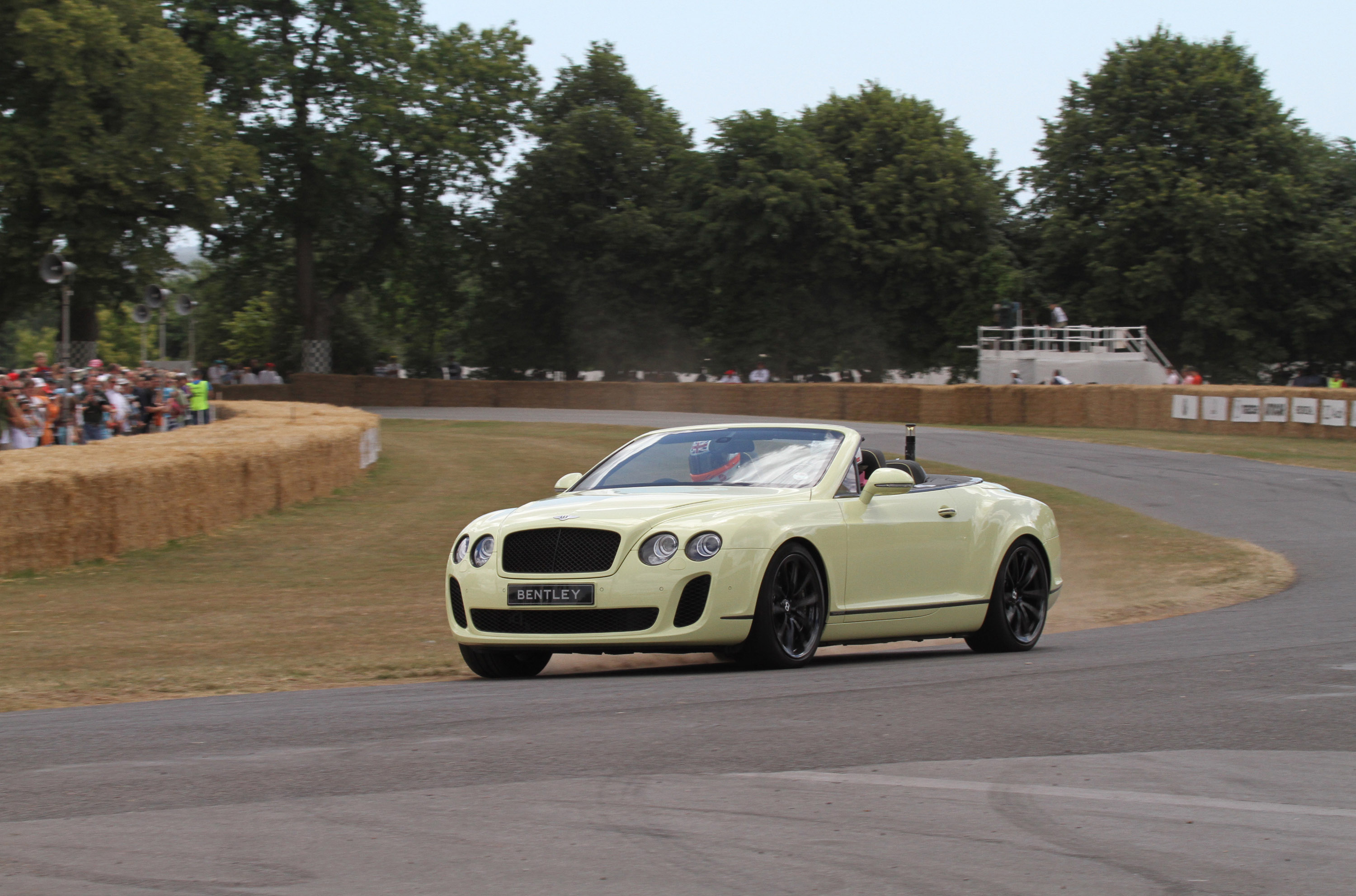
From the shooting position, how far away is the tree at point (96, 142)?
47.5 meters

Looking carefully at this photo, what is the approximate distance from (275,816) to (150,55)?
48.7 metres

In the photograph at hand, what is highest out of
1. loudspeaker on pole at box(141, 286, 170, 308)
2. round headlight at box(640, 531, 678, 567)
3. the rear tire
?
loudspeaker on pole at box(141, 286, 170, 308)

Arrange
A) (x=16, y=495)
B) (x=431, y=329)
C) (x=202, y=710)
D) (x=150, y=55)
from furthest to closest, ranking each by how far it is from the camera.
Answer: (x=431, y=329) → (x=150, y=55) → (x=16, y=495) → (x=202, y=710)

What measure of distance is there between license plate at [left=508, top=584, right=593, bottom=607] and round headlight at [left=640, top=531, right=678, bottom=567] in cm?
31

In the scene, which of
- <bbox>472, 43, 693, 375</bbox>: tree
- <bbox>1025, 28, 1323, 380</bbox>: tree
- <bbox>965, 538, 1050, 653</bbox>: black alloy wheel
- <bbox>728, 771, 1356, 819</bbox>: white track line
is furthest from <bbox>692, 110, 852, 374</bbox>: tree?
<bbox>728, 771, 1356, 819</bbox>: white track line

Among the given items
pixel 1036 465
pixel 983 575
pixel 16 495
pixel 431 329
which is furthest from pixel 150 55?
pixel 983 575

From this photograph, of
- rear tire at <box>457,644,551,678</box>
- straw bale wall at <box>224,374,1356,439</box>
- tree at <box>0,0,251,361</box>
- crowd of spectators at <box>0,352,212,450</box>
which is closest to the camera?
rear tire at <box>457,644,551,678</box>

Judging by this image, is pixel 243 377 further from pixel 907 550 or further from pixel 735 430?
pixel 907 550

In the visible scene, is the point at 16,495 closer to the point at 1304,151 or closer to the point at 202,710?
the point at 202,710

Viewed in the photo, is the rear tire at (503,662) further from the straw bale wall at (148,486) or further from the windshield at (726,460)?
the straw bale wall at (148,486)

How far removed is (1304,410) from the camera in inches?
1455

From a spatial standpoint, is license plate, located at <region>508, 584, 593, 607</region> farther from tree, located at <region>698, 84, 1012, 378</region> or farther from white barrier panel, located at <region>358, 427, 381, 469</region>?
tree, located at <region>698, 84, 1012, 378</region>

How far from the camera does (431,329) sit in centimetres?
6775

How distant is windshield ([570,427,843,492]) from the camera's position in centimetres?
→ 889
